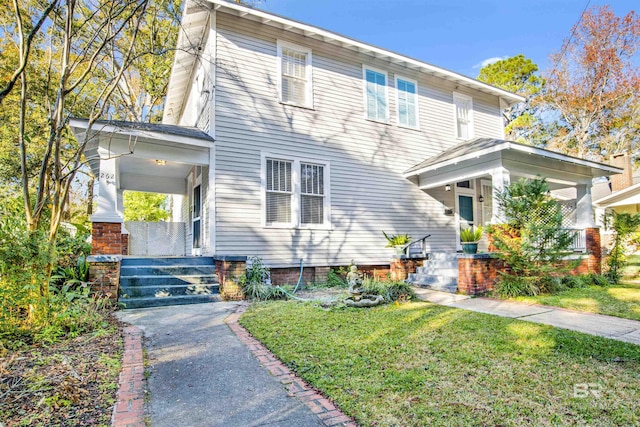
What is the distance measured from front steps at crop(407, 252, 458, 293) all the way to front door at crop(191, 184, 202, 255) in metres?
5.35

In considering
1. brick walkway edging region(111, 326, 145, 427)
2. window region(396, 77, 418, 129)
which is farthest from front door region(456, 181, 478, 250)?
brick walkway edging region(111, 326, 145, 427)

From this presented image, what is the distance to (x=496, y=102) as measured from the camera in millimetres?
12203

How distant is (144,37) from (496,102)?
14.6 m

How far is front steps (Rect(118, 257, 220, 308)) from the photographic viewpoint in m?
6.27

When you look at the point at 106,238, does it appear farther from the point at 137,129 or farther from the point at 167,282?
the point at 137,129

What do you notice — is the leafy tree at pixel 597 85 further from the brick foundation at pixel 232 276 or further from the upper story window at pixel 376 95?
the brick foundation at pixel 232 276

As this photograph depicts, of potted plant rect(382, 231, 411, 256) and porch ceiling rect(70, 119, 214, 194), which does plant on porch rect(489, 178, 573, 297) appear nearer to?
potted plant rect(382, 231, 411, 256)

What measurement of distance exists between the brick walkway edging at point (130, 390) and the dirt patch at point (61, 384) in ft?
0.16

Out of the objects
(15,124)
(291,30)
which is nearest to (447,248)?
(291,30)

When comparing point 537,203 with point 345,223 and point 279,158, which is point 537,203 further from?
point 279,158

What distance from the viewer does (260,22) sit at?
326 inches

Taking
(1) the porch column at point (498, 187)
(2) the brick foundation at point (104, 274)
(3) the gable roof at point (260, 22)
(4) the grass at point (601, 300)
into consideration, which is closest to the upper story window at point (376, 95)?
(3) the gable roof at point (260, 22)

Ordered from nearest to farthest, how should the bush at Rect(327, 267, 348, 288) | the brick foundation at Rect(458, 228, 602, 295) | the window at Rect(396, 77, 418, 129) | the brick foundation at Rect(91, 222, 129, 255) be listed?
1. the brick foundation at Rect(91, 222, 129, 255)
2. the brick foundation at Rect(458, 228, 602, 295)
3. the bush at Rect(327, 267, 348, 288)
4. the window at Rect(396, 77, 418, 129)

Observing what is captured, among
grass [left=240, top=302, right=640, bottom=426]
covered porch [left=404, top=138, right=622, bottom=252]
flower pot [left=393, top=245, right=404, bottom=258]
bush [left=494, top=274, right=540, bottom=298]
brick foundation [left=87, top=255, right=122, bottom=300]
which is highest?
covered porch [left=404, top=138, right=622, bottom=252]
